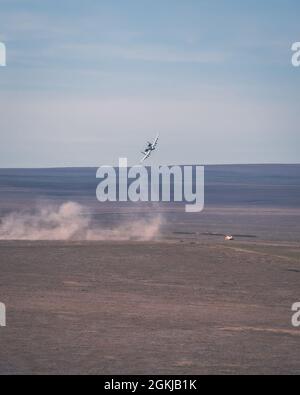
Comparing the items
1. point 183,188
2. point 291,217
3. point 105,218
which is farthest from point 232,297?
point 183,188

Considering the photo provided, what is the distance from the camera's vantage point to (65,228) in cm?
8512

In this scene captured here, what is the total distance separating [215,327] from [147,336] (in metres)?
3.44

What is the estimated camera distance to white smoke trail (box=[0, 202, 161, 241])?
75562 mm

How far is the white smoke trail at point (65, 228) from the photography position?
75562 mm

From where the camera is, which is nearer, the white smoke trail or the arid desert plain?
the arid desert plain

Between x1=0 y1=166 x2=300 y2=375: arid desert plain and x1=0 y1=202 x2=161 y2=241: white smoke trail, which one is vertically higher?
x1=0 y1=202 x2=161 y2=241: white smoke trail

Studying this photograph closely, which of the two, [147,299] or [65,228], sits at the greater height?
[65,228]

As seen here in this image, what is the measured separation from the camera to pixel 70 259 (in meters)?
58.2

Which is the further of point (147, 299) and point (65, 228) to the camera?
point (65, 228)

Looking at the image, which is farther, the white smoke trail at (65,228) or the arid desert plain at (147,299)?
the white smoke trail at (65,228)

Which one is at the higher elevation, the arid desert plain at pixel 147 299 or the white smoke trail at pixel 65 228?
the white smoke trail at pixel 65 228

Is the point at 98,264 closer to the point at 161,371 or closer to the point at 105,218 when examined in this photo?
the point at 161,371

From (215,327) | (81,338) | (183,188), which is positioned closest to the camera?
(81,338)

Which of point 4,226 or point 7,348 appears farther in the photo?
point 4,226
